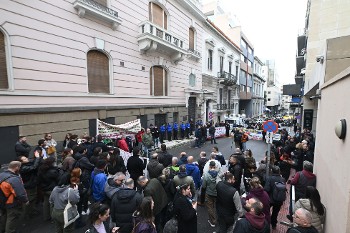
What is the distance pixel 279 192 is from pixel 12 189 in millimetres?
5859

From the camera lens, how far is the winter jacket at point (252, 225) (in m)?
2.86

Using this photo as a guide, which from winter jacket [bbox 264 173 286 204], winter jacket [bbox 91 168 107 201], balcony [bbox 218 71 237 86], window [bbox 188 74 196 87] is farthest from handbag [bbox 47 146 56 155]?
balcony [bbox 218 71 237 86]

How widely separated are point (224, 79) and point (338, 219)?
23247 millimetres

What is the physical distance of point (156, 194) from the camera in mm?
A: 3979

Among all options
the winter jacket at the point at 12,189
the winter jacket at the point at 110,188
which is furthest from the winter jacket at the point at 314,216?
the winter jacket at the point at 12,189

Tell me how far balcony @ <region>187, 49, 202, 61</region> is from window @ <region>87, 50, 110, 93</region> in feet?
28.7

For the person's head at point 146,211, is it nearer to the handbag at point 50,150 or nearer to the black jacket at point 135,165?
the black jacket at point 135,165

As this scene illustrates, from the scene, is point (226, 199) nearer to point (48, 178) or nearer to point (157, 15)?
point (48, 178)

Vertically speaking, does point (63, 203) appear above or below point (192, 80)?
below

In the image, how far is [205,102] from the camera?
2133cm

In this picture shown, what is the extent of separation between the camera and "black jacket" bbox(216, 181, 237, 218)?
151 inches

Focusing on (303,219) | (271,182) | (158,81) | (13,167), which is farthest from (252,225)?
(158,81)

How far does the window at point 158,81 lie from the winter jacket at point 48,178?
1046 cm

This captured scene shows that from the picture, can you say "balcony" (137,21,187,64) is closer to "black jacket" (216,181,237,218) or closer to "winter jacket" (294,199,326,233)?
"black jacket" (216,181,237,218)
